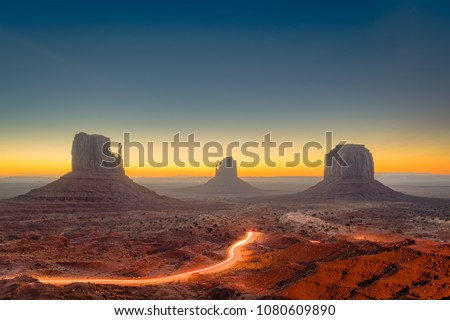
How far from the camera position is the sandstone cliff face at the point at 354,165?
122375 millimetres

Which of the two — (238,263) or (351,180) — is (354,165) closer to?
(351,180)

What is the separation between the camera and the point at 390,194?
115m

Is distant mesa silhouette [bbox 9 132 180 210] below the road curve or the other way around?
the other way around

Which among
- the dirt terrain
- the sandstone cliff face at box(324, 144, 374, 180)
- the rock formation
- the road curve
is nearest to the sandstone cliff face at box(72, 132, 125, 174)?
the dirt terrain

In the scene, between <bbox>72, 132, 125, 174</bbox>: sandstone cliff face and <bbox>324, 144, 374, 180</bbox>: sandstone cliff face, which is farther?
<bbox>324, 144, 374, 180</bbox>: sandstone cliff face

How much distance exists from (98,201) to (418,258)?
72.7 meters

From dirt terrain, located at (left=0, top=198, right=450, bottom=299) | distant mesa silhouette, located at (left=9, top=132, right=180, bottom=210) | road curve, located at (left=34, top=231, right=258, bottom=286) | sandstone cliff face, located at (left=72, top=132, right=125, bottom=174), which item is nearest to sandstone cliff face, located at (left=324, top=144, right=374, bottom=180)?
dirt terrain, located at (left=0, top=198, right=450, bottom=299)

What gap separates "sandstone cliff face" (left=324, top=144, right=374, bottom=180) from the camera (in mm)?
122375

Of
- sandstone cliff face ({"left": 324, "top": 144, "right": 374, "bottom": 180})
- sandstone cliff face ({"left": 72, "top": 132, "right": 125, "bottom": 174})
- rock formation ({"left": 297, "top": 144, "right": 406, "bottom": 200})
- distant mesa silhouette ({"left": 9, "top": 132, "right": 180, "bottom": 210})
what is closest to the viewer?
distant mesa silhouette ({"left": 9, "top": 132, "right": 180, "bottom": 210})

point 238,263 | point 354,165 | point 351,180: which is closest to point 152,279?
point 238,263

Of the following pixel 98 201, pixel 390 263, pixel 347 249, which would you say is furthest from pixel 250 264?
pixel 98 201

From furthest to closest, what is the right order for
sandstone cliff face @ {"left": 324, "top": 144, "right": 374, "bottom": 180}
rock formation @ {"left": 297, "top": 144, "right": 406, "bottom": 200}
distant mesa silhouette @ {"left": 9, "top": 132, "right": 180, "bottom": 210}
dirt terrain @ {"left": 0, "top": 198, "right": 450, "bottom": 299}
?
sandstone cliff face @ {"left": 324, "top": 144, "right": 374, "bottom": 180}
rock formation @ {"left": 297, "top": 144, "right": 406, "bottom": 200}
distant mesa silhouette @ {"left": 9, "top": 132, "right": 180, "bottom": 210}
dirt terrain @ {"left": 0, "top": 198, "right": 450, "bottom": 299}

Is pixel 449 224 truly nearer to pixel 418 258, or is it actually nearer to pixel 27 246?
pixel 418 258

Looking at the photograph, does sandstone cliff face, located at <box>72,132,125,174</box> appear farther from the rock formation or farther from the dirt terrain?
the rock formation
